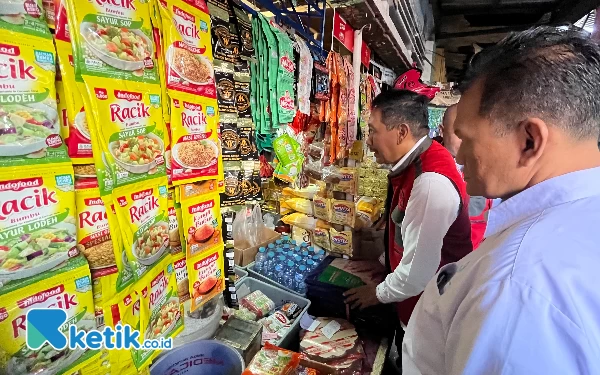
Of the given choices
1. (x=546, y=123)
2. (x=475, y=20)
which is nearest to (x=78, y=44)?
(x=546, y=123)

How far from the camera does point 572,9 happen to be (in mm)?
6555

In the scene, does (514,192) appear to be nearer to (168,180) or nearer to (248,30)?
(168,180)

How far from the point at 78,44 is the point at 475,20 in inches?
520

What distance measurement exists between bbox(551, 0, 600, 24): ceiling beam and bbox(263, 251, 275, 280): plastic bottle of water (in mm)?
7025

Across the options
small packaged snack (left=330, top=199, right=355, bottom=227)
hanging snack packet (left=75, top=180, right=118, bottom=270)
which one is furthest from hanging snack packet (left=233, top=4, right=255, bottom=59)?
small packaged snack (left=330, top=199, right=355, bottom=227)

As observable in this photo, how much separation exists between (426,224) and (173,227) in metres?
1.27

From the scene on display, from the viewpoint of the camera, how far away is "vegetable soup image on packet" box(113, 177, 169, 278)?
1043 millimetres

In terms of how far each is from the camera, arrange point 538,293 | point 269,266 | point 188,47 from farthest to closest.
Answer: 1. point 269,266
2. point 188,47
3. point 538,293

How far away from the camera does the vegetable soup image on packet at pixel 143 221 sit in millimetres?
1043

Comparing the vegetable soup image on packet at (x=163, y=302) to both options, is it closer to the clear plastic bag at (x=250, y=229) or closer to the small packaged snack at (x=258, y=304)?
the small packaged snack at (x=258, y=304)

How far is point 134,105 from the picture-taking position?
1060 millimetres

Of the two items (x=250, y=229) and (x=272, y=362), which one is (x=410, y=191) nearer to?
(x=272, y=362)

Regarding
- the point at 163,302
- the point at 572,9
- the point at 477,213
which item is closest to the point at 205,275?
the point at 163,302

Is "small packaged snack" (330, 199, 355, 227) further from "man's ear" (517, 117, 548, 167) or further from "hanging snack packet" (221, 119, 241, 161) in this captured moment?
"man's ear" (517, 117, 548, 167)
